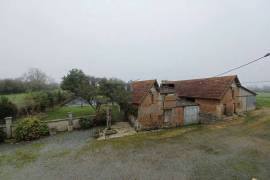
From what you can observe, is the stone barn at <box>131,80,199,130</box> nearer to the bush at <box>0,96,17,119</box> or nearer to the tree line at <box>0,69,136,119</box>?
the tree line at <box>0,69,136,119</box>

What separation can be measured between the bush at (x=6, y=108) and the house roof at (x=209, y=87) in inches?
805

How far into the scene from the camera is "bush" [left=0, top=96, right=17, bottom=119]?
60.5 ft

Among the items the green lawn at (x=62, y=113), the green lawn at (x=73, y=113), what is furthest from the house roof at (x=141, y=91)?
the green lawn at (x=62, y=113)

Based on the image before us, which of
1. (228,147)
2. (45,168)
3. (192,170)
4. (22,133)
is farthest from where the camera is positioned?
(22,133)

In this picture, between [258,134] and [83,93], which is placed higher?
[83,93]

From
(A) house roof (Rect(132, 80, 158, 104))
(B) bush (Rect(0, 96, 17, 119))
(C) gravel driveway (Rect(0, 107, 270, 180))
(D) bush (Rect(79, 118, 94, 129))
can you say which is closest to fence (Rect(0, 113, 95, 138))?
(D) bush (Rect(79, 118, 94, 129))

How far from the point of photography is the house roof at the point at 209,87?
69.3ft

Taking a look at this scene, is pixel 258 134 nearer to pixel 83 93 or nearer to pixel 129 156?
pixel 129 156

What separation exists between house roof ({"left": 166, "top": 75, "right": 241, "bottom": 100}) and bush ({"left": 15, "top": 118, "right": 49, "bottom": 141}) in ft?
52.7

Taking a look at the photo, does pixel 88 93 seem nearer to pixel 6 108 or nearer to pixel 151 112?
pixel 151 112

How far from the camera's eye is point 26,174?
9344mm

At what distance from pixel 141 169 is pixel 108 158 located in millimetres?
2790

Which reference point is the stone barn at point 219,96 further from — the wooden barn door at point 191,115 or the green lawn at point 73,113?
the green lawn at point 73,113

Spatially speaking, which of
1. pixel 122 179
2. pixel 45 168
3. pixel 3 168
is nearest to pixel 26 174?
pixel 45 168
